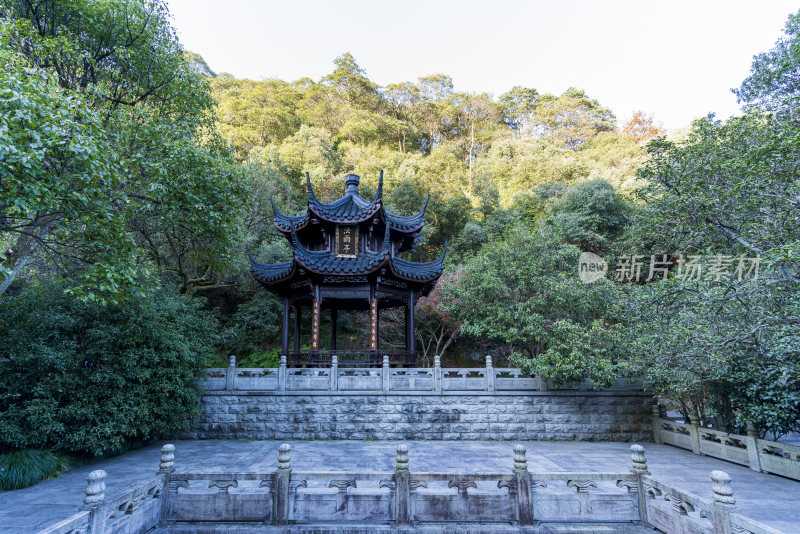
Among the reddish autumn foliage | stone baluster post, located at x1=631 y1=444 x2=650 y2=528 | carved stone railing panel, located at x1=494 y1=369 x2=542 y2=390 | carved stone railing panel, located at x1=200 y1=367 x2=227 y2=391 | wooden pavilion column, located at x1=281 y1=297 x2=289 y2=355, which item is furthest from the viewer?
the reddish autumn foliage

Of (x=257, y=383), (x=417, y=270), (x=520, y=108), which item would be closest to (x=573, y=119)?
(x=520, y=108)

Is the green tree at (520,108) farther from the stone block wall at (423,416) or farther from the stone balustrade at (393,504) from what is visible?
the stone balustrade at (393,504)

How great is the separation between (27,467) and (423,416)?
7968 mm

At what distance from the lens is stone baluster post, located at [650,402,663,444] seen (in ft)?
34.1

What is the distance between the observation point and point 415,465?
300 inches

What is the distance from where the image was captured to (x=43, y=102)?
523cm

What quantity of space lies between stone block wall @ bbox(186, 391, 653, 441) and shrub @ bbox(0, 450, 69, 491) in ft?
11.0

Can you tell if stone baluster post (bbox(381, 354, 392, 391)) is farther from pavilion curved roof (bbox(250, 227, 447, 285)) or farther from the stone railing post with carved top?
the stone railing post with carved top

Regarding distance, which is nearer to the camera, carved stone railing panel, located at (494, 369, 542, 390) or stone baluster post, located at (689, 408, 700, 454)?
stone baluster post, located at (689, 408, 700, 454)

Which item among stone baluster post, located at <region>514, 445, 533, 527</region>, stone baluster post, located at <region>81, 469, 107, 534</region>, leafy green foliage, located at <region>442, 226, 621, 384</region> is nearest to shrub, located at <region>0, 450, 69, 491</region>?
stone baluster post, located at <region>81, 469, 107, 534</region>

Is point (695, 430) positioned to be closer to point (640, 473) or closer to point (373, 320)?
point (640, 473)

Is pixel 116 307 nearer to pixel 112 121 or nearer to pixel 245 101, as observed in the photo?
pixel 112 121

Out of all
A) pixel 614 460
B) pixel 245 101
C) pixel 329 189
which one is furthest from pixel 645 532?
pixel 245 101

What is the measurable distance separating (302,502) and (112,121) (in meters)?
8.77
